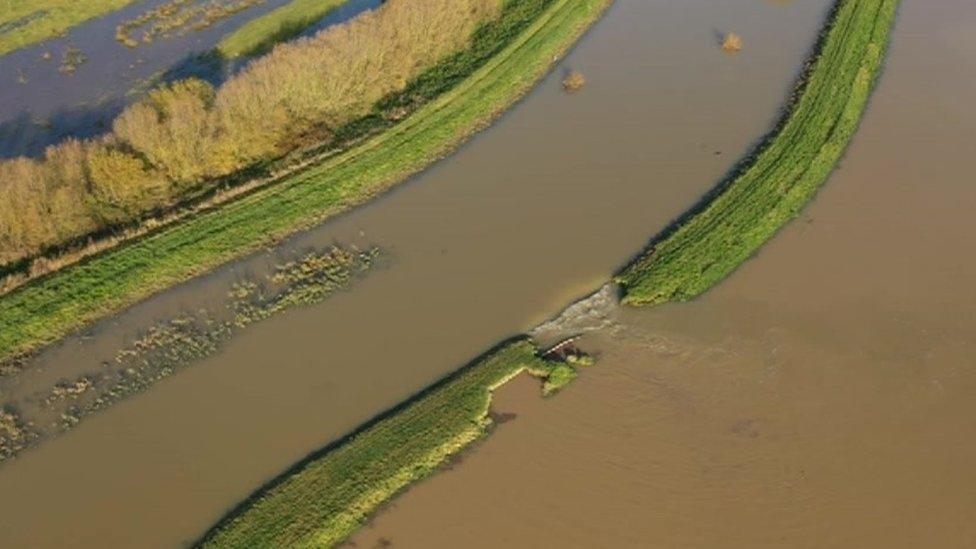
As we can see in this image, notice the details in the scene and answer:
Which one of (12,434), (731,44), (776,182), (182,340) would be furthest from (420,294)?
(731,44)

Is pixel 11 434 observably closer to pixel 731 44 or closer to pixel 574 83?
pixel 574 83

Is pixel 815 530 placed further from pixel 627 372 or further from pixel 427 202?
pixel 427 202

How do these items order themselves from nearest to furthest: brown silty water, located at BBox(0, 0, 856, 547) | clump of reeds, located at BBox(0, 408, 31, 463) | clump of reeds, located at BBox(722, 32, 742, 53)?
brown silty water, located at BBox(0, 0, 856, 547) < clump of reeds, located at BBox(0, 408, 31, 463) < clump of reeds, located at BBox(722, 32, 742, 53)

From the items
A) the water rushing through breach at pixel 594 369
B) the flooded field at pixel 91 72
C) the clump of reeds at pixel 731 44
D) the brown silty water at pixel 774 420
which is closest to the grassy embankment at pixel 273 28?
the flooded field at pixel 91 72

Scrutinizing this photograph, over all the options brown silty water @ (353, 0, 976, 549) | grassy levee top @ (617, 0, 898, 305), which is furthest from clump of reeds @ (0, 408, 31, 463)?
grassy levee top @ (617, 0, 898, 305)

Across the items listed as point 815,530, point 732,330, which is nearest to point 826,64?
point 732,330

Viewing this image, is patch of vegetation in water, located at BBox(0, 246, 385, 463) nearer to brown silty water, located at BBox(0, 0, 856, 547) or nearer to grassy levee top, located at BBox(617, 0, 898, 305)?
brown silty water, located at BBox(0, 0, 856, 547)
